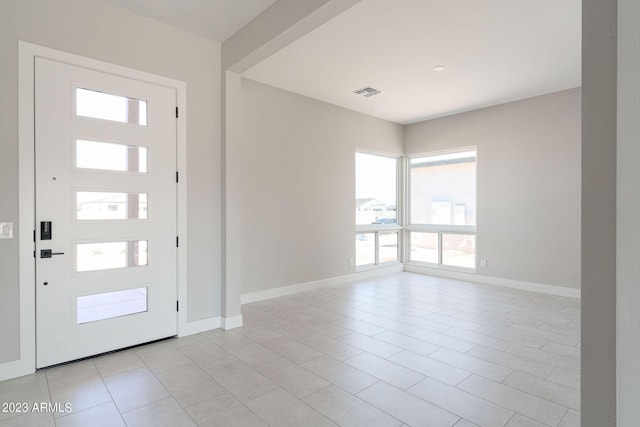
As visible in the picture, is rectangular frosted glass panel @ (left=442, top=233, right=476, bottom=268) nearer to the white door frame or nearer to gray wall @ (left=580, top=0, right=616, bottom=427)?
gray wall @ (left=580, top=0, right=616, bottom=427)

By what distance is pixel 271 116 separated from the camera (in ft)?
16.3

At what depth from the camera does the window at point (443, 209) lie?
6309mm

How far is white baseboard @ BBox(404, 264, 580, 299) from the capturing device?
202 inches

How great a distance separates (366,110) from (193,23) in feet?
11.6

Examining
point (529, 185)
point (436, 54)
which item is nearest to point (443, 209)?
point (529, 185)

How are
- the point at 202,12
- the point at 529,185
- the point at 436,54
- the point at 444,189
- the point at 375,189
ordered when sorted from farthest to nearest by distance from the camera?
the point at 375,189, the point at 444,189, the point at 529,185, the point at 436,54, the point at 202,12

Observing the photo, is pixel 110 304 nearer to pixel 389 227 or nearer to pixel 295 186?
pixel 295 186

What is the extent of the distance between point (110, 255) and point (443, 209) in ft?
18.5

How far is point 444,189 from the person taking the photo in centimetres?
668

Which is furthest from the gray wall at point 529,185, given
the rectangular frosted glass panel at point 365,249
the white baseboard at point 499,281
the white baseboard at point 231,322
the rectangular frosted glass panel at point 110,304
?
the rectangular frosted glass panel at point 110,304
